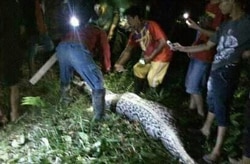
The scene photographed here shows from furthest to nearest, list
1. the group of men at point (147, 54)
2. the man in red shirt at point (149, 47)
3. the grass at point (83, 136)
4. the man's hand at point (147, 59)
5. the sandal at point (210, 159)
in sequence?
the man's hand at point (147, 59), the man in red shirt at point (149, 47), the grass at point (83, 136), the sandal at point (210, 159), the group of men at point (147, 54)

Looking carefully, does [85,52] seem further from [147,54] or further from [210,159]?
[210,159]

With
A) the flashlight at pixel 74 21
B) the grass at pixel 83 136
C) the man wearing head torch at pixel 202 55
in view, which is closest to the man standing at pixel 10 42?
the grass at pixel 83 136

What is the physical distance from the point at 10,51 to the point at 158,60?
6.23ft

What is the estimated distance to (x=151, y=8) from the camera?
290 inches

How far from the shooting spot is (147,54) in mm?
6598

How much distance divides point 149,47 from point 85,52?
0.98 m

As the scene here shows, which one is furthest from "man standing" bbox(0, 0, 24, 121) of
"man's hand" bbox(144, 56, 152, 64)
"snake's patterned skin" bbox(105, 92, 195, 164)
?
"man's hand" bbox(144, 56, 152, 64)

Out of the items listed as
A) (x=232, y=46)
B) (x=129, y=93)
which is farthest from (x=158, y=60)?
(x=232, y=46)

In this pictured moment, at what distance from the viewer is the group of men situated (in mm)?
5164

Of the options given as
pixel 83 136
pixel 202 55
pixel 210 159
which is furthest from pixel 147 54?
pixel 210 159

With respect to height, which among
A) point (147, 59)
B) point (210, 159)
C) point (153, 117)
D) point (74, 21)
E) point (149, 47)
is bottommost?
A: point (210, 159)

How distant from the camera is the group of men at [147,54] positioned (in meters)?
5.16

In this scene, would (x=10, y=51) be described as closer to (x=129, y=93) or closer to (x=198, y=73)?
(x=129, y=93)

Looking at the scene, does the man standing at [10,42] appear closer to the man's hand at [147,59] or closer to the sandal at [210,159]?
the man's hand at [147,59]
